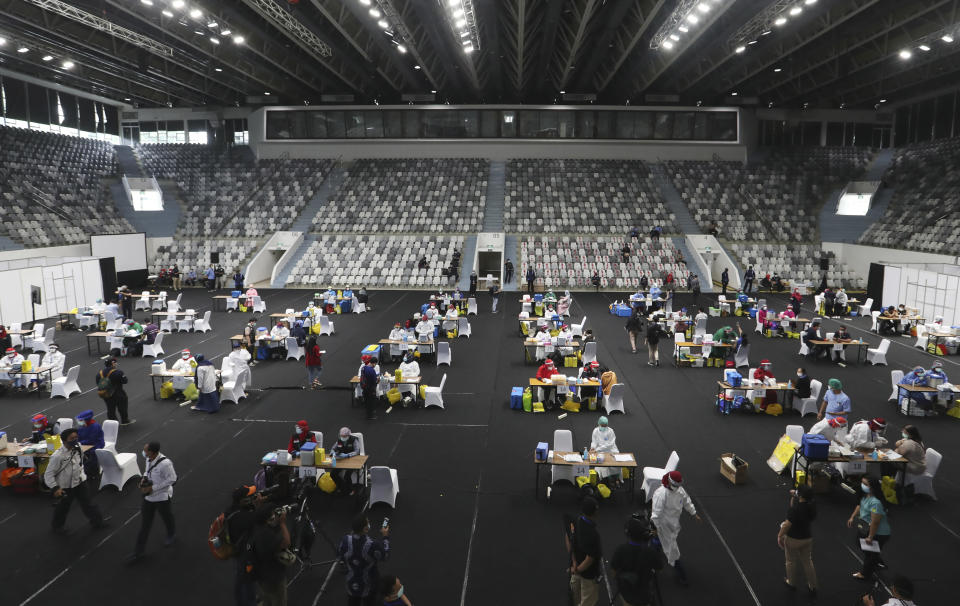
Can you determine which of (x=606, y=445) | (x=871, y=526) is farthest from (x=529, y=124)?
(x=871, y=526)

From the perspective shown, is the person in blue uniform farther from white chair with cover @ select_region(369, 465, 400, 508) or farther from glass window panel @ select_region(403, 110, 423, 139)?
glass window panel @ select_region(403, 110, 423, 139)

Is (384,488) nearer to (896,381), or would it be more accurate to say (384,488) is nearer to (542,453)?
(542,453)

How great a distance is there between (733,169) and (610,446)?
43.5 m

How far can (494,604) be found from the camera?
7414 millimetres

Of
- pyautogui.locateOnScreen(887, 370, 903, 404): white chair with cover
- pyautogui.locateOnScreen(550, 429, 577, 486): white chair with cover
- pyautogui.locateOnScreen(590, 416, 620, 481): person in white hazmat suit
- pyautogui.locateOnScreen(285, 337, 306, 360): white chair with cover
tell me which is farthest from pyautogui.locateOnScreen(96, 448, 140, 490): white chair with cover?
pyautogui.locateOnScreen(887, 370, 903, 404): white chair with cover

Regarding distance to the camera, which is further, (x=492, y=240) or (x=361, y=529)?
(x=492, y=240)

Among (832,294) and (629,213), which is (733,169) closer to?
(629,213)

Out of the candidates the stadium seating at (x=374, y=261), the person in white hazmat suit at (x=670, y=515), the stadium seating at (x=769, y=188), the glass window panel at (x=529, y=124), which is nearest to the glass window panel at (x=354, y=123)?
the stadium seating at (x=374, y=261)

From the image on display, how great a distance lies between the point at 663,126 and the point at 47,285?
44.1 metres

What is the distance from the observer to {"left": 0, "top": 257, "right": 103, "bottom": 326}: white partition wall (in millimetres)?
24453

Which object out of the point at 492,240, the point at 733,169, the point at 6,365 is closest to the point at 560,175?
the point at 492,240

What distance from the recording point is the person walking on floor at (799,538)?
285 inches

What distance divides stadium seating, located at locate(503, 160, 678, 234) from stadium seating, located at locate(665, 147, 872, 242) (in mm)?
3182

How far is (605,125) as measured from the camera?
48.9m
